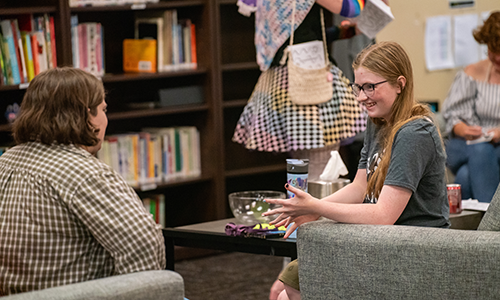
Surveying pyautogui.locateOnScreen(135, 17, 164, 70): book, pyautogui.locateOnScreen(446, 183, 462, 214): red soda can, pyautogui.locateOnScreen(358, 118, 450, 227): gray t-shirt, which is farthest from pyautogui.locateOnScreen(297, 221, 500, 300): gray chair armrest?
pyautogui.locateOnScreen(135, 17, 164, 70): book

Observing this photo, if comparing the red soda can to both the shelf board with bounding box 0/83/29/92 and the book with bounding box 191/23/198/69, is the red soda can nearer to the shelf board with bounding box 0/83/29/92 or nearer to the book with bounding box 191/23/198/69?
the book with bounding box 191/23/198/69

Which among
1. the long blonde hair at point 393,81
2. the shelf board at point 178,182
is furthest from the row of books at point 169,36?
the long blonde hair at point 393,81

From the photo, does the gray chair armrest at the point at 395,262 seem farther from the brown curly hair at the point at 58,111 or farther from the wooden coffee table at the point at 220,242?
the brown curly hair at the point at 58,111

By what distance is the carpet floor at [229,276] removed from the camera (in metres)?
3.04

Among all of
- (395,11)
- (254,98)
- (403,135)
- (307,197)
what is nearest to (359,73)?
(403,135)

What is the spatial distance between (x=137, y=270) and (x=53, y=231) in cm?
20

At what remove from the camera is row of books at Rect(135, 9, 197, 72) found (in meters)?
3.59

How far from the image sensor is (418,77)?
482cm

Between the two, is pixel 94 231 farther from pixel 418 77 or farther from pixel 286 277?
pixel 418 77

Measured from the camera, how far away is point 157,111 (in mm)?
3545

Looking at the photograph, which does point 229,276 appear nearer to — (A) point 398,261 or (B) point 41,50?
(B) point 41,50

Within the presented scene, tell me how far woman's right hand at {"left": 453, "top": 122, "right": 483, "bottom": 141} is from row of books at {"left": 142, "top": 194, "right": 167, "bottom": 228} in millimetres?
1673

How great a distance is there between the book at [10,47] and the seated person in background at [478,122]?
223 cm

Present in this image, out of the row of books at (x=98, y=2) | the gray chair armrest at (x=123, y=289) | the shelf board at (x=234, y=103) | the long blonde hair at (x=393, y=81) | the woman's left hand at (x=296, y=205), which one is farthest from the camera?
the shelf board at (x=234, y=103)
